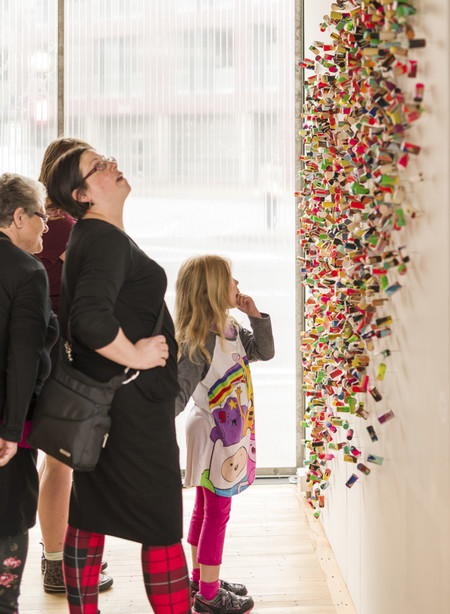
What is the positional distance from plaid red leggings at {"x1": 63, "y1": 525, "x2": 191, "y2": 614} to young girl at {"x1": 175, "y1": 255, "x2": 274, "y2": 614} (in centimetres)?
45

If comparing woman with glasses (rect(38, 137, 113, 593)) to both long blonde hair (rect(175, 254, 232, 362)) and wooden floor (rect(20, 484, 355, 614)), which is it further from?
long blonde hair (rect(175, 254, 232, 362))

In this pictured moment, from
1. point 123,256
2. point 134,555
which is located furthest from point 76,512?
point 134,555

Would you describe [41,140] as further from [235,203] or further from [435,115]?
[435,115]

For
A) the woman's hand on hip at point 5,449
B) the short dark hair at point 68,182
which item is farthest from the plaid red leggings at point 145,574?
the short dark hair at point 68,182

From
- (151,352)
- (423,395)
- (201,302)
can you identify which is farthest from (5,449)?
(423,395)

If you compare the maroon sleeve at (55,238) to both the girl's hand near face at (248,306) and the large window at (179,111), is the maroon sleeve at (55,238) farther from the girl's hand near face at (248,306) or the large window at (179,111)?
the large window at (179,111)

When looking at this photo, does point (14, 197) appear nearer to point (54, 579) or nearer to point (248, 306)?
point (248, 306)

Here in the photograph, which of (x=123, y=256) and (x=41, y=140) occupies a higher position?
(x=41, y=140)

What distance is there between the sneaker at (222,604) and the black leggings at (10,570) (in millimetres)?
647

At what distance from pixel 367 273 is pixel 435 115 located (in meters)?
0.53

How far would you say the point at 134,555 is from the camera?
289cm

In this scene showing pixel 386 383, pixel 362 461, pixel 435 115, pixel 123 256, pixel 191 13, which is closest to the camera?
pixel 435 115

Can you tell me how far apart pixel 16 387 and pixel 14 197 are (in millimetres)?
501

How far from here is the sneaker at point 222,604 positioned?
2334 mm
